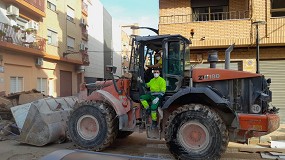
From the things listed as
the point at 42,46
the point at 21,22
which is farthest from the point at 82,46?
the point at 21,22

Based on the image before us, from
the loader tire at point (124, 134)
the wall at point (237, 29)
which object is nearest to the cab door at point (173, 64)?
the loader tire at point (124, 134)

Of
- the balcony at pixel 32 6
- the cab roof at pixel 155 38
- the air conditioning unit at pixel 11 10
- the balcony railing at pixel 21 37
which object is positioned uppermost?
the balcony at pixel 32 6

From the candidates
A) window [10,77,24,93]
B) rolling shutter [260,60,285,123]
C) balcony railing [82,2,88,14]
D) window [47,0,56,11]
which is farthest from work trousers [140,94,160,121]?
balcony railing [82,2,88,14]

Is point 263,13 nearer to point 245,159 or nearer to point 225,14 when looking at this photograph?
point 225,14

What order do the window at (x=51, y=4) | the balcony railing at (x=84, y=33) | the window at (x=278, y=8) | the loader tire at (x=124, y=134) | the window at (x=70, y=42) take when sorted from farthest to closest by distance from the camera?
1. the balcony railing at (x=84, y=33)
2. the window at (x=70, y=42)
3. the window at (x=51, y=4)
4. the window at (x=278, y=8)
5. the loader tire at (x=124, y=134)

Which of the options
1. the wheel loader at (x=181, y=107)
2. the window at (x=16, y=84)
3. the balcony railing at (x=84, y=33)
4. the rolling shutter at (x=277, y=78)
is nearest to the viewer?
the wheel loader at (x=181, y=107)

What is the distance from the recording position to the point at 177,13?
569 inches

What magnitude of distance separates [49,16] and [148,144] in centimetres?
1847

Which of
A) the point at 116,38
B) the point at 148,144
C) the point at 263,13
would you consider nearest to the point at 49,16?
the point at 263,13

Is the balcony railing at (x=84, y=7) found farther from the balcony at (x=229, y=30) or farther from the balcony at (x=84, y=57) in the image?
the balcony at (x=229, y=30)

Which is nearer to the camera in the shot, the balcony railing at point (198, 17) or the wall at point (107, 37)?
the balcony railing at point (198, 17)

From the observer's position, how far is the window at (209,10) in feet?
47.0

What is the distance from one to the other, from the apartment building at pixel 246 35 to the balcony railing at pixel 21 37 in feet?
29.7

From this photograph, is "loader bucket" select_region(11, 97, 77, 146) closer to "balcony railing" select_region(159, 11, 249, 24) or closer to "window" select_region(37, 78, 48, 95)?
"balcony railing" select_region(159, 11, 249, 24)
